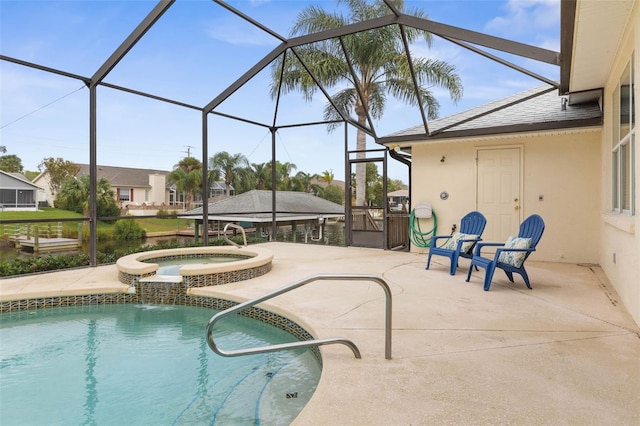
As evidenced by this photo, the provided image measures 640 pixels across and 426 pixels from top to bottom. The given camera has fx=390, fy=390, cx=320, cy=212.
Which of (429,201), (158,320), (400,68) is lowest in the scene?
(158,320)

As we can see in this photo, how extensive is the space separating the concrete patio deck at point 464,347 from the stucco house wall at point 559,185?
3.96ft

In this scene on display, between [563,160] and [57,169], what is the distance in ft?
56.8

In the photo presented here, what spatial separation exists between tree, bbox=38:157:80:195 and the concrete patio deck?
10067 mm

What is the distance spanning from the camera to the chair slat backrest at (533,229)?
4734 mm

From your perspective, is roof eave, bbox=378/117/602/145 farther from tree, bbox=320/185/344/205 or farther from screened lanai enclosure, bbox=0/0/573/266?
tree, bbox=320/185/344/205

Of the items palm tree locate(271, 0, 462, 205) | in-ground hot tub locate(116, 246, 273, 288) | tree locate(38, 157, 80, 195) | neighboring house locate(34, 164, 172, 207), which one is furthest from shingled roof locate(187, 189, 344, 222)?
neighboring house locate(34, 164, 172, 207)

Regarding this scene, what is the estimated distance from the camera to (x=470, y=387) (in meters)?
2.30

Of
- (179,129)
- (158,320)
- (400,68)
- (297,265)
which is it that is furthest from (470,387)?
(179,129)

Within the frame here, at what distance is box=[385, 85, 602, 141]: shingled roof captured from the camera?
6445 millimetres

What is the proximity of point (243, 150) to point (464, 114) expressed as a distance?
2545 centimetres

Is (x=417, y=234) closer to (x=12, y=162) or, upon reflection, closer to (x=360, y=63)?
(x=360, y=63)

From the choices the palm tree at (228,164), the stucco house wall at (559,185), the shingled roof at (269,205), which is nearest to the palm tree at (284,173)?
the palm tree at (228,164)

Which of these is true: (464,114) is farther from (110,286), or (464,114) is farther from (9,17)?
(9,17)

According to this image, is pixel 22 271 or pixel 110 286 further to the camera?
pixel 22 271
